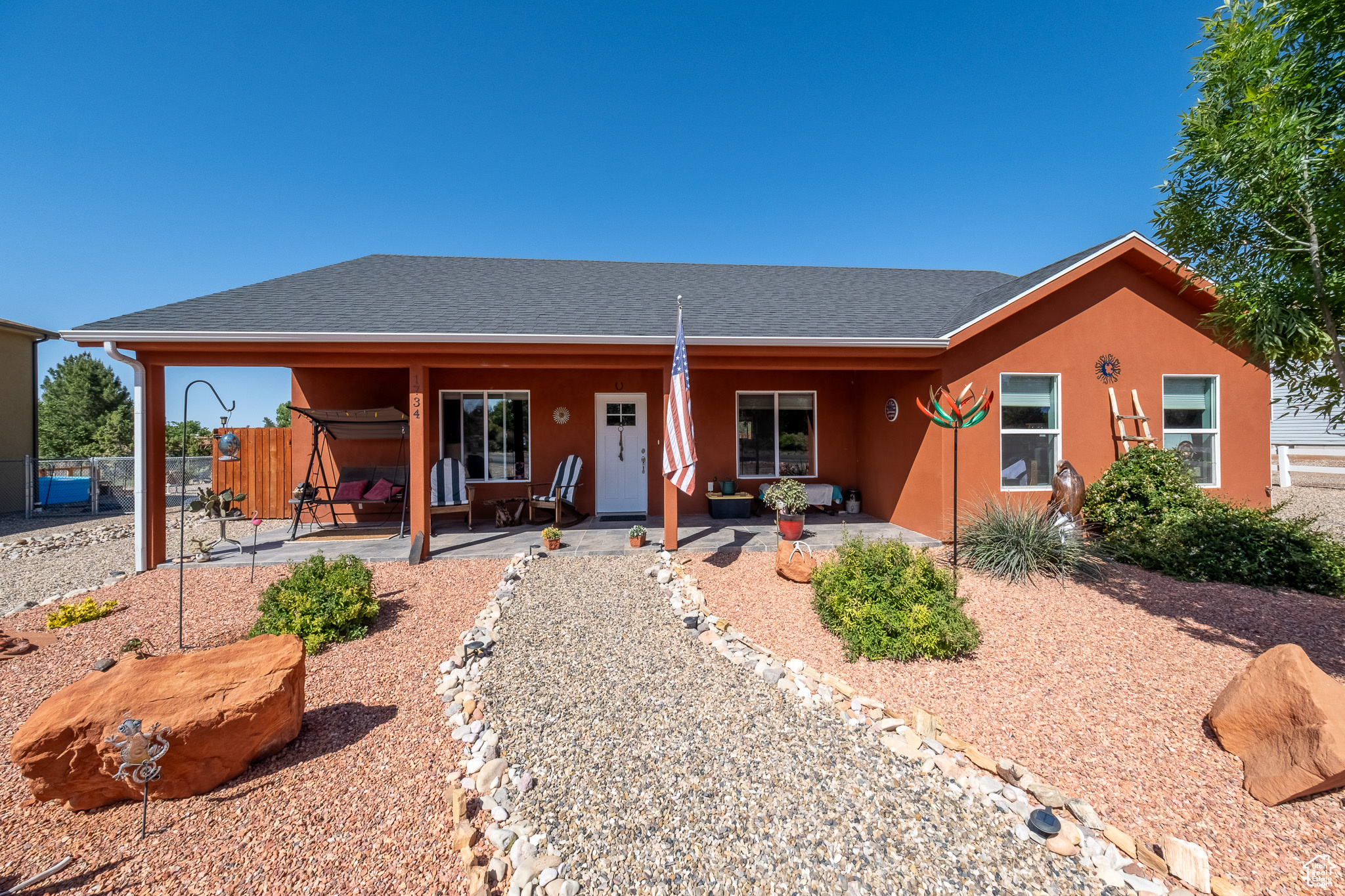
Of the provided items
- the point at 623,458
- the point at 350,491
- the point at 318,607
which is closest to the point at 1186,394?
the point at 623,458

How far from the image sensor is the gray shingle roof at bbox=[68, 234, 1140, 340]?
6035 mm

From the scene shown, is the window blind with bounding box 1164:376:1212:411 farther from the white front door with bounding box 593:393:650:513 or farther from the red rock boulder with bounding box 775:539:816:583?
the white front door with bounding box 593:393:650:513

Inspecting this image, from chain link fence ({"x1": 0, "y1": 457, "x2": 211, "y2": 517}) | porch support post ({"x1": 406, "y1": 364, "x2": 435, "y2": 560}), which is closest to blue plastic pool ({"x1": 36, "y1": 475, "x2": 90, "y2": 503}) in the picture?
chain link fence ({"x1": 0, "y1": 457, "x2": 211, "y2": 517})

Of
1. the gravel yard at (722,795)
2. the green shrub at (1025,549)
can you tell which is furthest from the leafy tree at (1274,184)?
the gravel yard at (722,795)

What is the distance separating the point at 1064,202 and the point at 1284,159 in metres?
9.01

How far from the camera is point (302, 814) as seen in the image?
84.2 inches

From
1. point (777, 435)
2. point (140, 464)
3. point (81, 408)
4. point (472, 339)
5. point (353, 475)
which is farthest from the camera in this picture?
point (81, 408)

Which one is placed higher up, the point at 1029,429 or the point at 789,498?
the point at 1029,429

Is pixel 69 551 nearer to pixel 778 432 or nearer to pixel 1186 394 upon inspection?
pixel 778 432

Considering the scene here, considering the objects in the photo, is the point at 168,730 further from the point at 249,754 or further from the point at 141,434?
the point at 141,434

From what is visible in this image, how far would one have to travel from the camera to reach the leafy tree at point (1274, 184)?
2.80 metres

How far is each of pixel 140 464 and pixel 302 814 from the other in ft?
19.7

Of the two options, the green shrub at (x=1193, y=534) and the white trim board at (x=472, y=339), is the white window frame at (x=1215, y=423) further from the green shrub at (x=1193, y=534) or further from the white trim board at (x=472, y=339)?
the white trim board at (x=472, y=339)

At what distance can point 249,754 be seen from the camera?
239 centimetres
